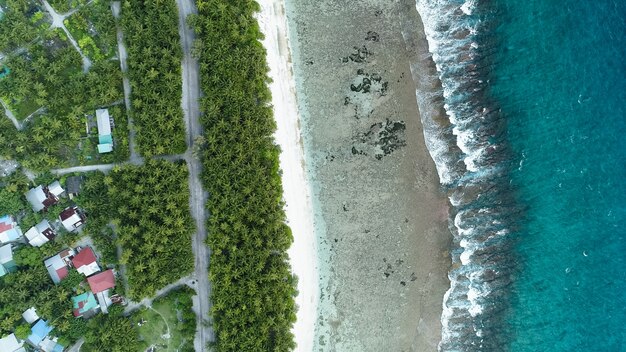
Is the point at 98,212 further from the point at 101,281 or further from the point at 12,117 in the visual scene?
the point at 12,117

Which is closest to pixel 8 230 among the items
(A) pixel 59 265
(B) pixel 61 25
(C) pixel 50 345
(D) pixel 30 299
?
(A) pixel 59 265

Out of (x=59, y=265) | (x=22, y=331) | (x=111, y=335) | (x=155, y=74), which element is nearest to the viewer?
(x=111, y=335)

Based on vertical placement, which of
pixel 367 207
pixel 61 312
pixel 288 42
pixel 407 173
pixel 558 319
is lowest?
pixel 558 319

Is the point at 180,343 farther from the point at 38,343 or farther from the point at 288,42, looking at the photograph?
the point at 288,42

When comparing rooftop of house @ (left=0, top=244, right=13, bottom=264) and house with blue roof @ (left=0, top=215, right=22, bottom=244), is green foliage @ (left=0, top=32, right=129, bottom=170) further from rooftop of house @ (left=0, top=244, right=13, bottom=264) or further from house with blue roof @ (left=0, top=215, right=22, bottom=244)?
rooftop of house @ (left=0, top=244, right=13, bottom=264)

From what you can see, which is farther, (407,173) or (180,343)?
(407,173)

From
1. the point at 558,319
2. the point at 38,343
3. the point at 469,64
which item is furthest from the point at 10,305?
the point at 558,319

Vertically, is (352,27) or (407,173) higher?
(352,27)
